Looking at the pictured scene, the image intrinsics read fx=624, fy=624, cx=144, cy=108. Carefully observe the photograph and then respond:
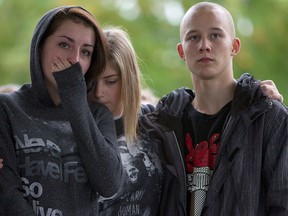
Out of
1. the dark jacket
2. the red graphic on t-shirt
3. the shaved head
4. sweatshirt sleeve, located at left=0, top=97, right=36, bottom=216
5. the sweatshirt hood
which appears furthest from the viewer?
the shaved head

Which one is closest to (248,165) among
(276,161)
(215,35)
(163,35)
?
(276,161)

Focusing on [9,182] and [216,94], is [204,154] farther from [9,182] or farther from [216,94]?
[9,182]

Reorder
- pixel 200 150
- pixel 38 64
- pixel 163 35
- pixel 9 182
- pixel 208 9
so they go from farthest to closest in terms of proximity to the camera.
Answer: pixel 163 35 → pixel 208 9 → pixel 200 150 → pixel 38 64 → pixel 9 182

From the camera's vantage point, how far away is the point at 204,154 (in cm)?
228

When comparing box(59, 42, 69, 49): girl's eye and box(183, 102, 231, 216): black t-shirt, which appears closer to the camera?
box(59, 42, 69, 49): girl's eye

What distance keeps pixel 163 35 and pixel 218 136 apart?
2389 millimetres

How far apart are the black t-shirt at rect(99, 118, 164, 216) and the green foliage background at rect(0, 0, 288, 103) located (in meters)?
1.85

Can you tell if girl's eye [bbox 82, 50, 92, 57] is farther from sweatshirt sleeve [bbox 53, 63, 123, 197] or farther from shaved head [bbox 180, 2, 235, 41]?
shaved head [bbox 180, 2, 235, 41]

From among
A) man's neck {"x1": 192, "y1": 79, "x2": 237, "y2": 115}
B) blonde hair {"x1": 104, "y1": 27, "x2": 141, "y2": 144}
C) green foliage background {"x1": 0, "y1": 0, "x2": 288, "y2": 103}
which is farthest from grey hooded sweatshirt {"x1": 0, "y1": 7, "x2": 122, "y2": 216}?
green foliage background {"x1": 0, "y1": 0, "x2": 288, "y2": 103}

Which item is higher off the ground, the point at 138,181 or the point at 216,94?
the point at 216,94

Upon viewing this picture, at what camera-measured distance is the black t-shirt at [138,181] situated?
2227 mm

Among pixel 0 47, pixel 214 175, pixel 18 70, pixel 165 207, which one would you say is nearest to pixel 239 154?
pixel 214 175

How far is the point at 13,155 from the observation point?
1964mm

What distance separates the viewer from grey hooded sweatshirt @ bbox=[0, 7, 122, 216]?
6.38 feet
